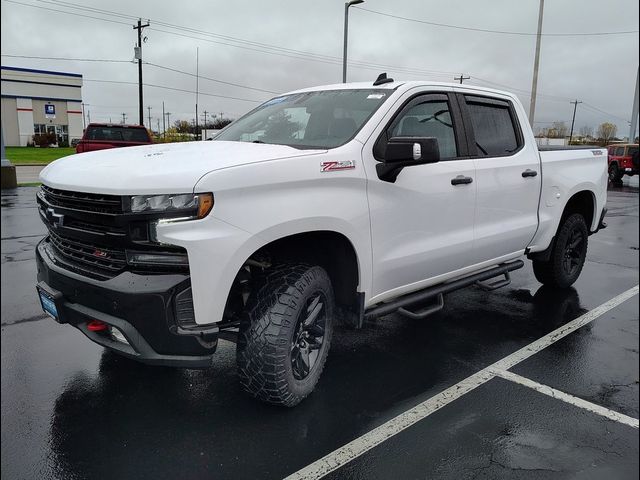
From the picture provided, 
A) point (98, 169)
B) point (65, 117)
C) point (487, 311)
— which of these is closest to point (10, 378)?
point (98, 169)

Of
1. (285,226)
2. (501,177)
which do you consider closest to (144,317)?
(285,226)

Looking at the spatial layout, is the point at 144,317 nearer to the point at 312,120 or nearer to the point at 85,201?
the point at 85,201

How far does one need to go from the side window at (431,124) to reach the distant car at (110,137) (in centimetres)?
1348

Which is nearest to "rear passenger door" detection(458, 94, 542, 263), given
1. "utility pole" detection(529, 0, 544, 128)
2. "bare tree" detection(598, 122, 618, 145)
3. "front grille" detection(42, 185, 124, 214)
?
"front grille" detection(42, 185, 124, 214)

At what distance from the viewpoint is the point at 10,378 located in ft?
11.7

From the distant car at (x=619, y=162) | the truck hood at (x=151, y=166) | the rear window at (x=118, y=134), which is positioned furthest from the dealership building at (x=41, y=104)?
the truck hood at (x=151, y=166)

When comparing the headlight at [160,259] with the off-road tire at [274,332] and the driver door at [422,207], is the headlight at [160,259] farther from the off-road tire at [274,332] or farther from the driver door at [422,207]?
the driver door at [422,207]

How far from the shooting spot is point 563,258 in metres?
5.81

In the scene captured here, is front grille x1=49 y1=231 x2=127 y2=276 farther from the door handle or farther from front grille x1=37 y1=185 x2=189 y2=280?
the door handle

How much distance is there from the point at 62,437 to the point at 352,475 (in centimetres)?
162

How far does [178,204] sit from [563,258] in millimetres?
4651

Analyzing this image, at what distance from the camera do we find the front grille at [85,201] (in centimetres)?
271

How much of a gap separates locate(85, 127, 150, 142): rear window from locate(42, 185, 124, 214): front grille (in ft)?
47.2

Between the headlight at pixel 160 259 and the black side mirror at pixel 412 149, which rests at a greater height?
the black side mirror at pixel 412 149
